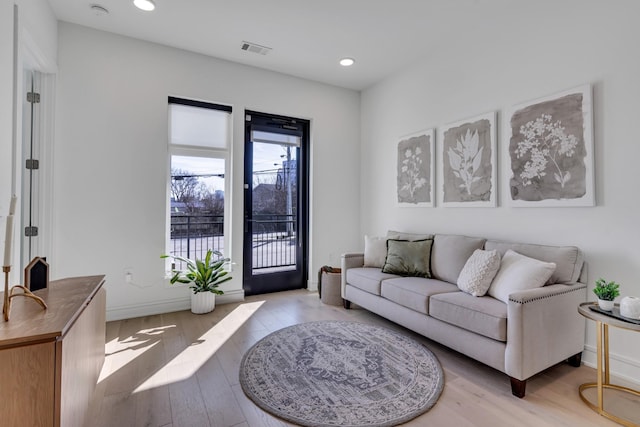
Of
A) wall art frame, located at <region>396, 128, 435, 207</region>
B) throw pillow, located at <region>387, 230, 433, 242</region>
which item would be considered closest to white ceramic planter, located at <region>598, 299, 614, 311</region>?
throw pillow, located at <region>387, 230, 433, 242</region>

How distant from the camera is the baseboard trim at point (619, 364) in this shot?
6.79ft

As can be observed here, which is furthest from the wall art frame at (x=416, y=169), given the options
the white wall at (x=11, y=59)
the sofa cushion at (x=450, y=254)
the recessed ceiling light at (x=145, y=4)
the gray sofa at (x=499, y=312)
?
the white wall at (x=11, y=59)

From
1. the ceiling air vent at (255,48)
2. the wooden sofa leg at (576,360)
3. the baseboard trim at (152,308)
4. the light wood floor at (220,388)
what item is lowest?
the light wood floor at (220,388)

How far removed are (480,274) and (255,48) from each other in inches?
126

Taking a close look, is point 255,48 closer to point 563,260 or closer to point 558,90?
point 558,90

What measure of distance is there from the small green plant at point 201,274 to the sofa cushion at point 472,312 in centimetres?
227

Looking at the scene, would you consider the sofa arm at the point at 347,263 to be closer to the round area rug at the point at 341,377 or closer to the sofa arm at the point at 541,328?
the round area rug at the point at 341,377

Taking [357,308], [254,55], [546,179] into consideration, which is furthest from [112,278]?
[546,179]

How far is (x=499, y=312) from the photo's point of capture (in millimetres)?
2006

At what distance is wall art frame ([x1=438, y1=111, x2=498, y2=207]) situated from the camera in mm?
2924

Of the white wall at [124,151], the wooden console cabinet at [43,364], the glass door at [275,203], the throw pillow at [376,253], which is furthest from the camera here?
the glass door at [275,203]

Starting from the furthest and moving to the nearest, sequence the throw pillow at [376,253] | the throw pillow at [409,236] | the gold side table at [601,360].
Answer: the throw pillow at [376,253] < the throw pillow at [409,236] < the gold side table at [601,360]

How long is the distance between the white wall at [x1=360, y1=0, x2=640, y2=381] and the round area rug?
4.38 feet

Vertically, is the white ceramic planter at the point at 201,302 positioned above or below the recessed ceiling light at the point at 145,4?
below
